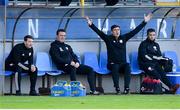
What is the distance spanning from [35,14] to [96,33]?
5.81 feet

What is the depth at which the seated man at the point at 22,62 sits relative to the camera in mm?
17000

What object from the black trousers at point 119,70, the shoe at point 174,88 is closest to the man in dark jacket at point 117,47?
the black trousers at point 119,70

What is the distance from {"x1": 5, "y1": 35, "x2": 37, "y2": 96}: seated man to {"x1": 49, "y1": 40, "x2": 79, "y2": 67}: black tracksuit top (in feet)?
2.17

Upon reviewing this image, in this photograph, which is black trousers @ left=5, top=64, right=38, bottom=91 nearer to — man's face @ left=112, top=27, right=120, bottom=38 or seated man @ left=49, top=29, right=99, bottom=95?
seated man @ left=49, top=29, right=99, bottom=95

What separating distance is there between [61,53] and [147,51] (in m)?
2.30

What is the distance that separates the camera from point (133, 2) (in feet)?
65.4

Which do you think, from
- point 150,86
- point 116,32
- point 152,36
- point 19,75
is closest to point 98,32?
point 116,32

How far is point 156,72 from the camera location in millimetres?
17859

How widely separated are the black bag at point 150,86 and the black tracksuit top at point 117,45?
2.53 ft

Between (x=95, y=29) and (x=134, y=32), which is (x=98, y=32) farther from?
(x=134, y=32)

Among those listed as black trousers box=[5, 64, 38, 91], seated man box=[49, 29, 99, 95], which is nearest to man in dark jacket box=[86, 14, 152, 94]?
seated man box=[49, 29, 99, 95]

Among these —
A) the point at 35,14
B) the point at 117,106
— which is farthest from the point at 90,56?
the point at 117,106

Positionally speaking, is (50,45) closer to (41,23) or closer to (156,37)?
(41,23)

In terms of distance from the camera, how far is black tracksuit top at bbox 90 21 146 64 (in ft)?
58.8
